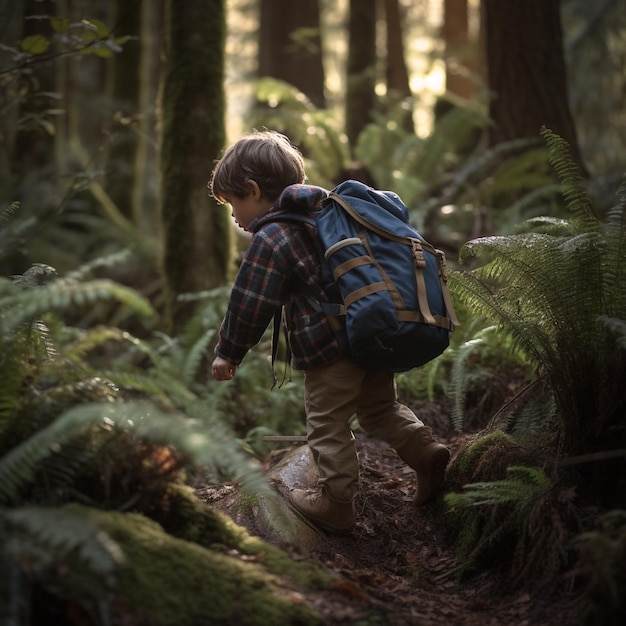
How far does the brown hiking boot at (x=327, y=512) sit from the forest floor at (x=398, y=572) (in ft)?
0.20

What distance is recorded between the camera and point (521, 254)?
9.49ft

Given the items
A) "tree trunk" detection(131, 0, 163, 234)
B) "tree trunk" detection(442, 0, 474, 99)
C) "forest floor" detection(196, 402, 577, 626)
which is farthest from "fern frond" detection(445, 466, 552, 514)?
"tree trunk" detection(442, 0, 474, 99)

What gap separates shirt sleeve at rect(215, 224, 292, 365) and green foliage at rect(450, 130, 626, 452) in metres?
0.85

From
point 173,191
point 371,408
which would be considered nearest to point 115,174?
point 173,191

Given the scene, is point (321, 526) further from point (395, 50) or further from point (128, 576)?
point (395, 50)

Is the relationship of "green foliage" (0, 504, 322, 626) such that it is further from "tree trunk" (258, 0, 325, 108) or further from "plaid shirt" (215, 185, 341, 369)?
"tree trunk" (258, 0, 325, 108)

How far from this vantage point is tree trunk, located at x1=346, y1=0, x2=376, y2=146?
1072cm

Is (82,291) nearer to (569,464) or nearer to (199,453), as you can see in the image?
(199,453)

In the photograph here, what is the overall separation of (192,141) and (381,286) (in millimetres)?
3271

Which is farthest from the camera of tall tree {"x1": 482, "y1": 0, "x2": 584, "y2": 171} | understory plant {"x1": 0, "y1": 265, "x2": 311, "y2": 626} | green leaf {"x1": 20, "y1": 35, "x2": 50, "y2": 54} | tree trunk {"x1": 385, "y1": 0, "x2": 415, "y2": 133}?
tree trunk {"x1": 385, "y1": 0, "x2": 415, "y2": 133}

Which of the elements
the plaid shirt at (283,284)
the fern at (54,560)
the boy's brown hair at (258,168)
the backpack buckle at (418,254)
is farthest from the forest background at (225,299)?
→ the boy's brown hair at (258,168)

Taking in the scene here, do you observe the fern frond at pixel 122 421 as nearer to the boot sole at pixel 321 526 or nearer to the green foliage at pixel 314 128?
the boot sole at pixel 321 526

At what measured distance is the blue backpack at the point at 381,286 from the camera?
109 inches

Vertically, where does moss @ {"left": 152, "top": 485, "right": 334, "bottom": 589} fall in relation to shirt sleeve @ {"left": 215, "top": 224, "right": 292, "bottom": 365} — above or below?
below
